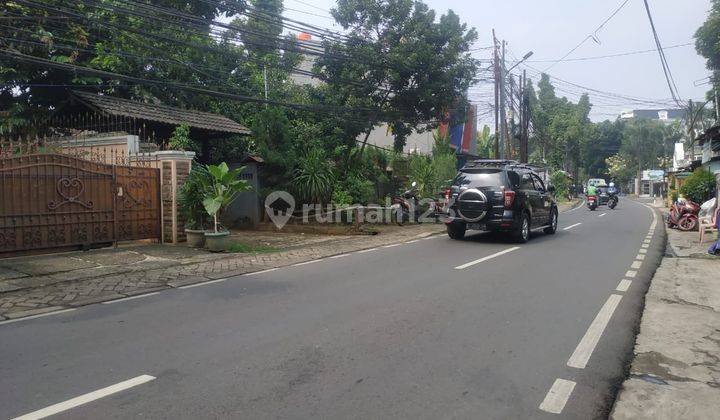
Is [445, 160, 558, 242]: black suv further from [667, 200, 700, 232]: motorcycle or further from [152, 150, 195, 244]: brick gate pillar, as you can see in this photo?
[667, 200, 700, 232]: motorcycle

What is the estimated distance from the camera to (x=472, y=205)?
12.2 m

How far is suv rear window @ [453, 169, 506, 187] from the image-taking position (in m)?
12.2

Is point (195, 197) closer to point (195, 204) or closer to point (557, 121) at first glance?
point (195, 204)

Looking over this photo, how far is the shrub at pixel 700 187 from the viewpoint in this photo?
1778 cm

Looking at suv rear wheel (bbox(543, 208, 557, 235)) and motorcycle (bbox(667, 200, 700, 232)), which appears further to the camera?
motorcycle (bbox(667, 200, 700, 232))

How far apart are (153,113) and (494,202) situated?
9949 mm

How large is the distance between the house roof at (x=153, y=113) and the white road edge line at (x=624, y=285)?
12.0m

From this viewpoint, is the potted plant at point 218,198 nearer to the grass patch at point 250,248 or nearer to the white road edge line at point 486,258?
the grass patch at point 250,248

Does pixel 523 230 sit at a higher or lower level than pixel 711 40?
lower

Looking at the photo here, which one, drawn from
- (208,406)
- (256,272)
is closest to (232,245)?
(256,272)

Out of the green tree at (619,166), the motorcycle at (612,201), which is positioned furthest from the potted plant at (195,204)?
the green tree at (619,166)

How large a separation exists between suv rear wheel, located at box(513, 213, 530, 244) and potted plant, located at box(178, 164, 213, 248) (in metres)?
7.30

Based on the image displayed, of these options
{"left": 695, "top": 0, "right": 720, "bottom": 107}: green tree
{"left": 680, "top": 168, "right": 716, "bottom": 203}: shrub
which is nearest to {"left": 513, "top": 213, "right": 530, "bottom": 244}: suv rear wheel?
{"left": 680, "top": 168, "right": 716, "bottom": 203}: shrub

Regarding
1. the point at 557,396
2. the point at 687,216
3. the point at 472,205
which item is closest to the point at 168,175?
the point at 472,205
